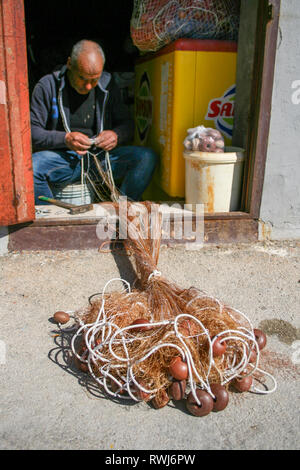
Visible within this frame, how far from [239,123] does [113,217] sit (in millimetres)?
1469

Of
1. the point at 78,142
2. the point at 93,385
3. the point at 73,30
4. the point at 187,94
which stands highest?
the point at 73,30

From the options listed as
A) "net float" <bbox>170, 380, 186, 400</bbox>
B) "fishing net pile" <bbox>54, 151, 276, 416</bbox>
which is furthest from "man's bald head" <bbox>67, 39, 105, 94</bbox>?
"net float" <bbox>170, 380, 186, 400</bbox>

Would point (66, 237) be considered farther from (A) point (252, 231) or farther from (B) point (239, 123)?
(B) point (239, 123)

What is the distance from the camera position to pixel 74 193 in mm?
4500

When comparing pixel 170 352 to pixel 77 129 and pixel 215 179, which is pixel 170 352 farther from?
pixel 77 129

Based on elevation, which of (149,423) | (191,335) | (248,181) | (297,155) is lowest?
(149,423)

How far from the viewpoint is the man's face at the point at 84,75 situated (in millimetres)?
3850

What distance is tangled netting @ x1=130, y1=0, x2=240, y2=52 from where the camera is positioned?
3.90 m

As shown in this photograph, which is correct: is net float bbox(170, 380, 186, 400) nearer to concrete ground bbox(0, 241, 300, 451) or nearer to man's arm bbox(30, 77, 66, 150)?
concrete ground bbox(0, 241, 300, 451)

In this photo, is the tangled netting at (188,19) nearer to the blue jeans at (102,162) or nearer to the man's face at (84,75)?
the man's face at (84,75)

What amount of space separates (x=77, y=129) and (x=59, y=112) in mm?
237

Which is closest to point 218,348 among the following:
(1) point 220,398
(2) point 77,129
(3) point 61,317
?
(1) point 220,398

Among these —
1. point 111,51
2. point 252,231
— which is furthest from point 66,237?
point 111,51

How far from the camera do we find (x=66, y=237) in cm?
361
